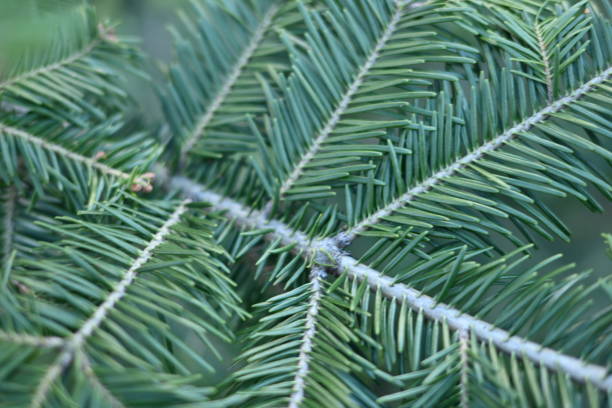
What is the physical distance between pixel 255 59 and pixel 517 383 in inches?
17.1

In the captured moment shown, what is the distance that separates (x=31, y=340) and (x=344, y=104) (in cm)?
34

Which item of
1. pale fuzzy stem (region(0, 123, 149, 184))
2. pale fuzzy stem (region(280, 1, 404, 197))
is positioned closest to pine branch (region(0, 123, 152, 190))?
pale fuzzy stem (region(0, 123, 149, 184))

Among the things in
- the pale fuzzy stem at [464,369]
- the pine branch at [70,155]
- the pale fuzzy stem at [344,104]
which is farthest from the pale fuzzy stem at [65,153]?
the pale fuzzy stem at [464,369]

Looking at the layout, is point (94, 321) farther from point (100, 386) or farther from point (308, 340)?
point (308, 340)

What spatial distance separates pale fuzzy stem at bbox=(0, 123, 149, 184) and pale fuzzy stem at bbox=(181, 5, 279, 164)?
94 mm

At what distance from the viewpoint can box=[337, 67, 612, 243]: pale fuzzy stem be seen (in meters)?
0.46

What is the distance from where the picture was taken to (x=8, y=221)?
0.54 metres

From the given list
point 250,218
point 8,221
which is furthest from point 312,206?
point 8,221

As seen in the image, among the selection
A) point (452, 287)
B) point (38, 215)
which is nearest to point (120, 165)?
point (38, 215)

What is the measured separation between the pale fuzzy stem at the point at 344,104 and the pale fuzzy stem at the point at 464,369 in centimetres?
22

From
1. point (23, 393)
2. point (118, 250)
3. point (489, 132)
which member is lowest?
point (23, 393)

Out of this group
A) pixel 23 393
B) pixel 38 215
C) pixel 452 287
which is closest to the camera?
pixel 23 393

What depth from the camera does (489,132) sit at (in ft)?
1.54

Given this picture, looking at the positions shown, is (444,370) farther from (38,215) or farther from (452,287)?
(38,215)
